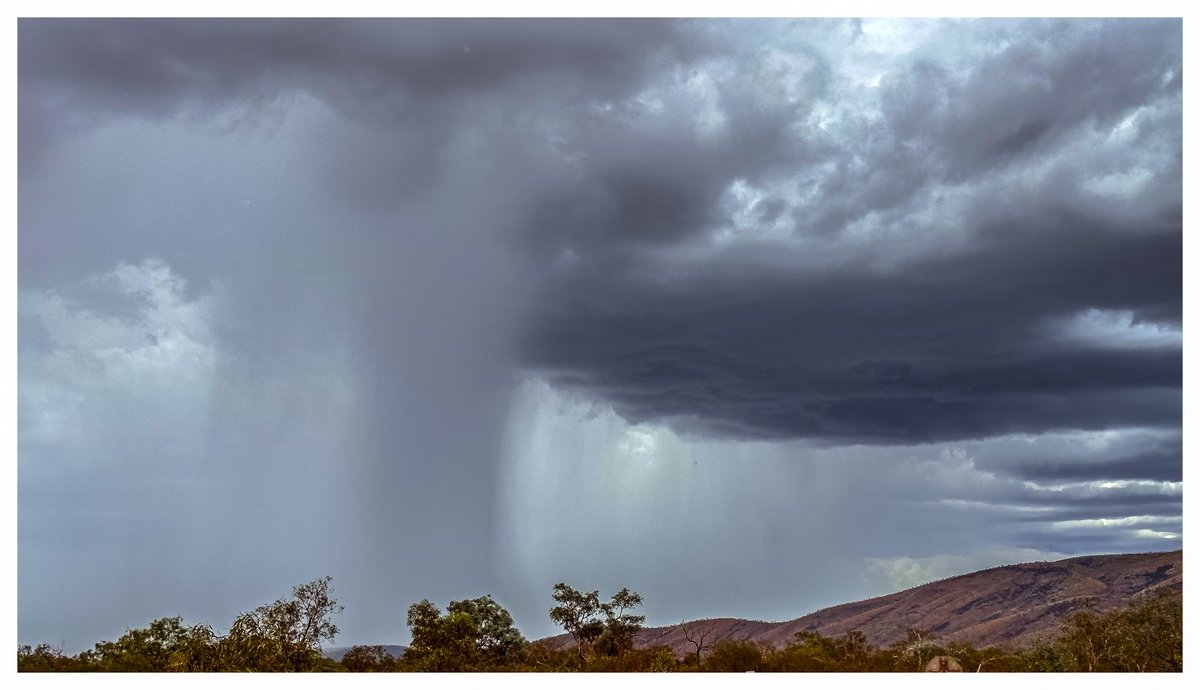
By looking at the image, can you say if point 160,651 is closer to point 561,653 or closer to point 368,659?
point 368,659

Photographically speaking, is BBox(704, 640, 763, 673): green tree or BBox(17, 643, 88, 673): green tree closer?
BBox(17, 643, 88, 673): green tree

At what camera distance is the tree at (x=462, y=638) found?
2763 inches

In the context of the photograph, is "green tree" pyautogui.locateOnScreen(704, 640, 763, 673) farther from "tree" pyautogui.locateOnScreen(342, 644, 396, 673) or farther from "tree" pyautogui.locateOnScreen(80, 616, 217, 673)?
"tree" pyautogui.locateOnScreen(80, 616, 217, 673)

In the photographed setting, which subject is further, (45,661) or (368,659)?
(368,659)

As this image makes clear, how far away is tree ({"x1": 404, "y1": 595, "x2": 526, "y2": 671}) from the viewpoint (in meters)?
70.2

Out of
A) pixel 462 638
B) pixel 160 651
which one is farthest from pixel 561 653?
pixel 160 651

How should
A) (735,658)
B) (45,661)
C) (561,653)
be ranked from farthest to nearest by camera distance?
(561,653)
(735,658)
(45,661)

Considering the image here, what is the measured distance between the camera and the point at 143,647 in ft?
197

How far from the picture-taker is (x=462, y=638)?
73.0 meters

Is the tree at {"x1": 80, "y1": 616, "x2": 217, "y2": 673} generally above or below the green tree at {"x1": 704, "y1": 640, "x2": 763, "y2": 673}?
above

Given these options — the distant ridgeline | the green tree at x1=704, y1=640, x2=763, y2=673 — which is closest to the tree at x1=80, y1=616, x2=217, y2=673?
the distant ridgeline
